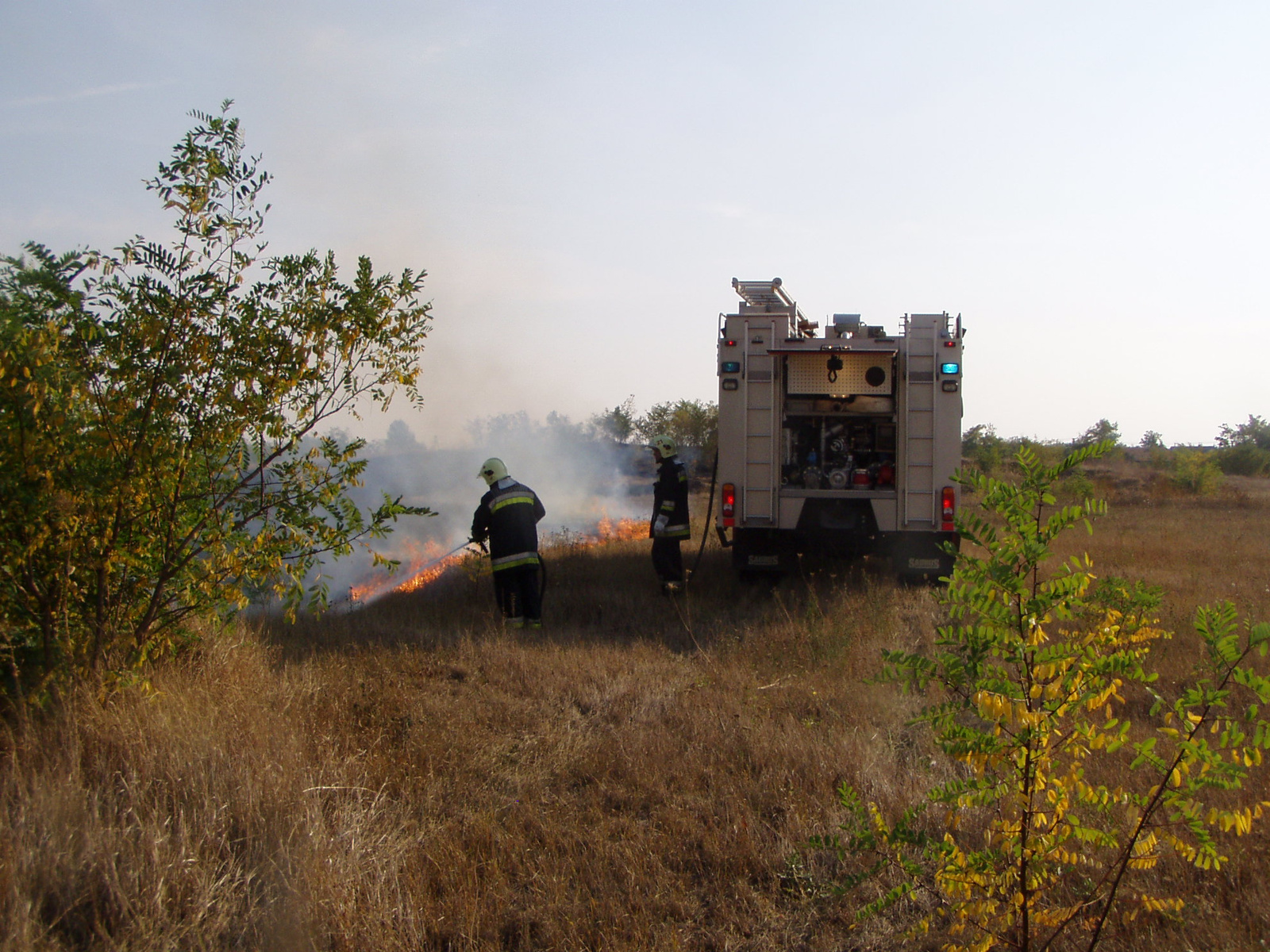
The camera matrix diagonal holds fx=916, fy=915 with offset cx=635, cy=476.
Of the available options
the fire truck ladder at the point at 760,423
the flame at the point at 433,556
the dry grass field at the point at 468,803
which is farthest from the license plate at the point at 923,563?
the flame at the point at 433,556

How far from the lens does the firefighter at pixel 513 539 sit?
8516 mm

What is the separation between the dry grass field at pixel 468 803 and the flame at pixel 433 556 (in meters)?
6.21

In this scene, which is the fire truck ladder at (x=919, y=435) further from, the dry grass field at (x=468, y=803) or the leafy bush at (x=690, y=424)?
the leafy bush at (x=690, y=424)

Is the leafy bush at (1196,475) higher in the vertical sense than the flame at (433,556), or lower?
higher

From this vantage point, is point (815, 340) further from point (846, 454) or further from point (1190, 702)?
point (1190, 702)

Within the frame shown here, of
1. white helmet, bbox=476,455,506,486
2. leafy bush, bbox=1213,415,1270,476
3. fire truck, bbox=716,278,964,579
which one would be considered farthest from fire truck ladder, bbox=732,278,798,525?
leafy bush, bbox=1213,415,1270,476

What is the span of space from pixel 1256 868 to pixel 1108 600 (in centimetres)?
188

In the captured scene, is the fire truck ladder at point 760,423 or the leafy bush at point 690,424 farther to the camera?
the leafy bush at point 690,424

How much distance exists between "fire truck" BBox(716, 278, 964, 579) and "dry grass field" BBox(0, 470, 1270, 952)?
271 centimetres

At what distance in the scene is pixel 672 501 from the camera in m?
10.2

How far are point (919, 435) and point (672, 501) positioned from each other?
272cm

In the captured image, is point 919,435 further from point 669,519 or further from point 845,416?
point 669,519

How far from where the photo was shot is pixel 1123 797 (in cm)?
265

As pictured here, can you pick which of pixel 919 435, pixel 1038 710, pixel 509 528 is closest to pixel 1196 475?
pixel 919 435
